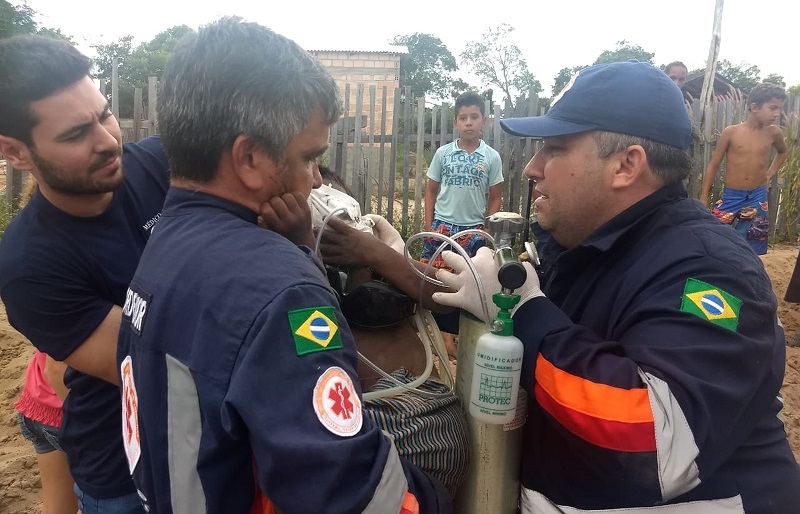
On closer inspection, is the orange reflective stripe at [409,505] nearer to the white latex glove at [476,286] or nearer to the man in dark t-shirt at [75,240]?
the white latex glove at [476,286]

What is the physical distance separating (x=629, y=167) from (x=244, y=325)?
115 centimetres

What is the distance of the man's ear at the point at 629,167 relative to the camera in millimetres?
1543

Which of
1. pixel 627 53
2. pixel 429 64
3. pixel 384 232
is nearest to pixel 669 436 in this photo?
pixel 384 232

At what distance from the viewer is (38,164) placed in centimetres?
163

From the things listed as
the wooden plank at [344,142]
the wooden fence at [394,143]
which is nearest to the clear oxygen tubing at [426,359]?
the wooden fence at [394,143]

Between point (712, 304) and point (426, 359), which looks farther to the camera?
point (426, 359)

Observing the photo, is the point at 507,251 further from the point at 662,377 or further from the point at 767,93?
the point at 767,93

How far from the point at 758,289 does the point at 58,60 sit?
6.45 ft

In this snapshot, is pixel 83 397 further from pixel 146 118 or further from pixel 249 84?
pixel 146 118

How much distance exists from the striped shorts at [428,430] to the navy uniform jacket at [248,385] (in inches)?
6.5

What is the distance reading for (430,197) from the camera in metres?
6.09

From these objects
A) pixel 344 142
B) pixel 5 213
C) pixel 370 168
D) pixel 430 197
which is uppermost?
pixel 344 142

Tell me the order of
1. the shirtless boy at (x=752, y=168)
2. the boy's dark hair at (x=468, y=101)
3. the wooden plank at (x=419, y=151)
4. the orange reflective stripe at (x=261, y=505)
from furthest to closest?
the wooden plank at (x=419, y=151), the shirtless boy at (x=752, y=168), the boy's dark hair at (x=468, y=101), the orange reflective stripe at (x=261, y=505)

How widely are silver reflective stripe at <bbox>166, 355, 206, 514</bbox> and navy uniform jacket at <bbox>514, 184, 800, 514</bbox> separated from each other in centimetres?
77
